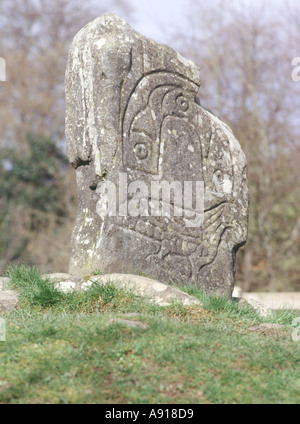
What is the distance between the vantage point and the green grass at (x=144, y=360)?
11.0 ft

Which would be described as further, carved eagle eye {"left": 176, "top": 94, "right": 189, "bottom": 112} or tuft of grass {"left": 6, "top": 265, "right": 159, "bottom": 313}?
carved eagle eye {"left": 176, "top": 94, "right": 189, "bottom": 112}

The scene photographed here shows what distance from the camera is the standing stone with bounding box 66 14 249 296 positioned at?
5.81 m

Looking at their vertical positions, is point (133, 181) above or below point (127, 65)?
below

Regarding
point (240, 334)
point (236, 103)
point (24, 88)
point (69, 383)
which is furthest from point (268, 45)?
point (69, 383)

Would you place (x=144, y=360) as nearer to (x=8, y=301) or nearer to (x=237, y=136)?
(x=8, y=301)

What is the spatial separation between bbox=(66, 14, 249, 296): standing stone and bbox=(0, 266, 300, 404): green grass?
1234mm

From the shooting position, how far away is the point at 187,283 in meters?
6.06

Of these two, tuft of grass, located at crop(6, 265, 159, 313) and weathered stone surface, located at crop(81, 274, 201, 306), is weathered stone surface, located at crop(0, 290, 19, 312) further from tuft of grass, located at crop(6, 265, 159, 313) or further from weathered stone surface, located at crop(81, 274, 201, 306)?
weathered stone surface, located at crop(81, 274, 201, 306)

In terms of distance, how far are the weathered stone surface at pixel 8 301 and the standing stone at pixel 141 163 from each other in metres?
0.84

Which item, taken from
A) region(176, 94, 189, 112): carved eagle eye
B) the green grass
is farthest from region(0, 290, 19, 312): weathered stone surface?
region(176, 94, 189, 112): carved eagle eye

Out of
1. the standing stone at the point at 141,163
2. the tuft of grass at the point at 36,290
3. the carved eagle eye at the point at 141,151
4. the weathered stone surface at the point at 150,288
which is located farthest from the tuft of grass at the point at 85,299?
the carved eagle eye at the point at 141,151

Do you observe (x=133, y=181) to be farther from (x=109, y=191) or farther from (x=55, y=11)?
(x=55, y=11)

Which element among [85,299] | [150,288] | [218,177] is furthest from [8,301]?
[218,177]

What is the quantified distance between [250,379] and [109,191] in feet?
9.05
